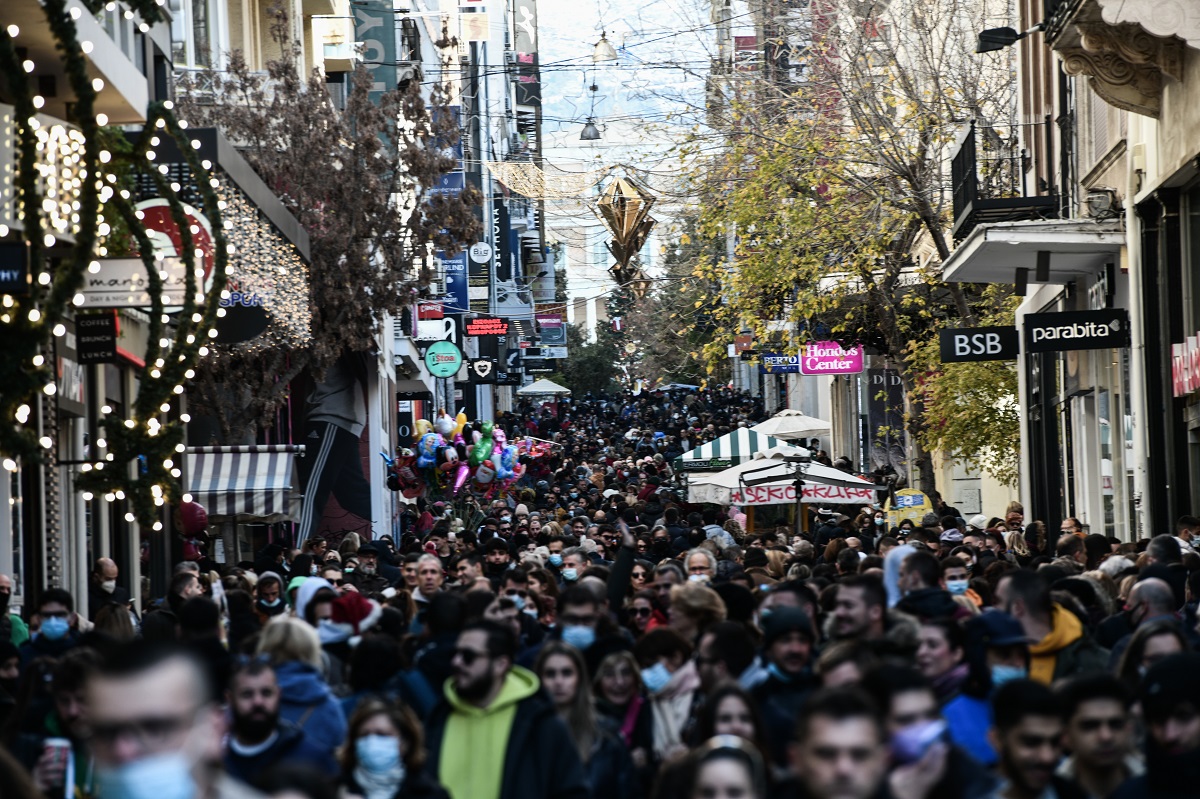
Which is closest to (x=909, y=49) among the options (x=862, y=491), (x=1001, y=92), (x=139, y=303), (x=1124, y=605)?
(x=1001, y=92)

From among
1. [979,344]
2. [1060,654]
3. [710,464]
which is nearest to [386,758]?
[1060,654]

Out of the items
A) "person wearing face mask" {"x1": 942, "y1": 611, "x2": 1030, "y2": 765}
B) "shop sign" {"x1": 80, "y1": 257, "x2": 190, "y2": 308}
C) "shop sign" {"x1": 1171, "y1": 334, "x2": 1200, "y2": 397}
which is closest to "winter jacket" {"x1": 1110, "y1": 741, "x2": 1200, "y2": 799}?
"person wearing face mask" {"x1": 942, "y1": 611, "x2": 1030, "y2": 765}

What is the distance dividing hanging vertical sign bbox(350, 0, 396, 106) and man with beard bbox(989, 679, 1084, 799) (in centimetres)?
4321

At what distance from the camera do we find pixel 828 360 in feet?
124

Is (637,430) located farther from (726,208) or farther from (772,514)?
(726,208)

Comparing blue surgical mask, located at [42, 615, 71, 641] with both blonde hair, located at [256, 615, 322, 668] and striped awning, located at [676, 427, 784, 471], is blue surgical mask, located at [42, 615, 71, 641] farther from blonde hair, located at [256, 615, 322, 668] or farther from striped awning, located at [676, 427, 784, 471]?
striped awning, located at [676, 427, 784, 471]

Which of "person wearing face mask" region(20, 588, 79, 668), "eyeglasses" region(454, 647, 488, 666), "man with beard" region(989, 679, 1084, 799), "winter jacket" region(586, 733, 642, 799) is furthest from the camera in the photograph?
"person wearing face mask" region(20, 588, 79, 668)

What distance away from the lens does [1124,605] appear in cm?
1295

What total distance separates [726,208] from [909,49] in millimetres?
4644

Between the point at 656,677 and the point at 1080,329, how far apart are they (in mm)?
14050

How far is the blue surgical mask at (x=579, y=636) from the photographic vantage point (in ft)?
33.6

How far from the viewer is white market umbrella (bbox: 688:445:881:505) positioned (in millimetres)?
27797

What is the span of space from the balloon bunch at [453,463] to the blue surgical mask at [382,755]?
28.6m

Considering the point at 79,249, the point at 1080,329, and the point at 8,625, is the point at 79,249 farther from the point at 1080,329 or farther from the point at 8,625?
the point at 1080,329
